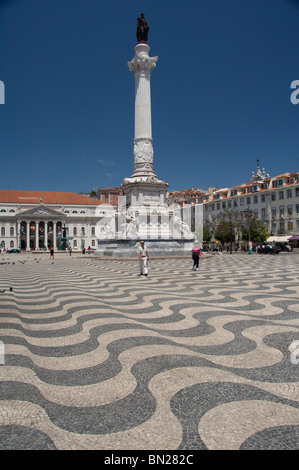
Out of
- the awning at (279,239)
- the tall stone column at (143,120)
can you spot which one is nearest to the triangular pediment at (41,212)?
the awning at (279,239)

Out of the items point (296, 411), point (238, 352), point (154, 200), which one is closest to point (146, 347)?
point (238, 352)

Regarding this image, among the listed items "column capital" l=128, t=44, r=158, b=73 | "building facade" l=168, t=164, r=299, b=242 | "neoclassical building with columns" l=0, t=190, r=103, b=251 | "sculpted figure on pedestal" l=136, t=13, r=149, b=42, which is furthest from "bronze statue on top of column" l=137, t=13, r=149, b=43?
"neoclassical building with columns" l=0, t=190, r=103, b=251

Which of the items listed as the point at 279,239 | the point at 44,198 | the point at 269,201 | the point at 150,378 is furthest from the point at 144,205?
the point at 44,198

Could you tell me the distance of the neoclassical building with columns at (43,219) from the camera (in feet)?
270

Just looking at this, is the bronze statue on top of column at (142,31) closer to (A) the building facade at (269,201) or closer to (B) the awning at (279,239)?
(A) the building facade at (269,201)

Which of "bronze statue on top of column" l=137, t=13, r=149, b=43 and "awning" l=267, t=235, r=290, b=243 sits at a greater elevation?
"bronze statue on top of column" l=137, t=13, r=149, b=43

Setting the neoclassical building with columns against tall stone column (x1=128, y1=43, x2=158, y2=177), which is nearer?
tall stone column (x1=128, y1=43, x2=158, y2=177)

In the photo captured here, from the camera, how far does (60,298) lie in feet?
23.4

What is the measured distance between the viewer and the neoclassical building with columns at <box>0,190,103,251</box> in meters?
82.2

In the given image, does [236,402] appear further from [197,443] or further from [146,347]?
[146,347]

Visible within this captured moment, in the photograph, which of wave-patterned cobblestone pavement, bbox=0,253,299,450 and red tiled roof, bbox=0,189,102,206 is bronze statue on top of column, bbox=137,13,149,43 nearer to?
wave-patterned cobblestone pavement, bbox=0,253,299,450

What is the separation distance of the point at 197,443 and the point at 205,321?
9.88 feet

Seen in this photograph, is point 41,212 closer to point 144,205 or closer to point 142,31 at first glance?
point 142,31

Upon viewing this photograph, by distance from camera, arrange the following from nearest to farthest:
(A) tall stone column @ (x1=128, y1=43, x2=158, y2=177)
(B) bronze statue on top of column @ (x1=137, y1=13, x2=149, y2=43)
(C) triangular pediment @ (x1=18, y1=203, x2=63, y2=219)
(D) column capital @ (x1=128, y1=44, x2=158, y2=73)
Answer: (A) tall stone column @ (x1=128, y1=43, x2=158, y2=177), (D) column capital @ (x1=128, y1=44, x2=158, y2=73), (B) bronze statue on top of column @ (x1=137, y1=13, x2=149, y2=43), (C) triangular pediment @ (x1=18, y1=203, x2=63, y2=219)
